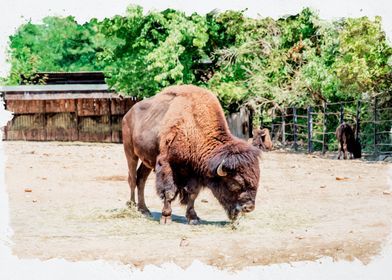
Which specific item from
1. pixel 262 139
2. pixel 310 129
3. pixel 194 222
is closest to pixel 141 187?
pixel 194 222

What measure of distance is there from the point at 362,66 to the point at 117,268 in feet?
43.4

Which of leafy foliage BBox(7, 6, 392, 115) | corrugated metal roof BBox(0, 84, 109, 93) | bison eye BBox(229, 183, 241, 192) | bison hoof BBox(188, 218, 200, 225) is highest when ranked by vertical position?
leafy foliage BBox(7, 6, 392, 115)

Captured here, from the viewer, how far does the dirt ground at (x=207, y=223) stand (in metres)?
6.88

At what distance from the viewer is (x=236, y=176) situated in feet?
27.0

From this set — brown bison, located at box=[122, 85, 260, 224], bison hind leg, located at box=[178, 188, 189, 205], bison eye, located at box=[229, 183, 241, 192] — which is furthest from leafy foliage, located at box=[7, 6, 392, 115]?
bison eye, located at box=[229, 183, 241, 192]

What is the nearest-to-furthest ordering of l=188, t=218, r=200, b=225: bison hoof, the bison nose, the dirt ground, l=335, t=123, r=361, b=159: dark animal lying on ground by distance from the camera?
the dirt ground < the bison nose < l=188, t=218, r=200, b=225: bison hoof < l=335, t=123, r=361, b=159: dark animal lying on ground

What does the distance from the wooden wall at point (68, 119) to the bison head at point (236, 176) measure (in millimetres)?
21203

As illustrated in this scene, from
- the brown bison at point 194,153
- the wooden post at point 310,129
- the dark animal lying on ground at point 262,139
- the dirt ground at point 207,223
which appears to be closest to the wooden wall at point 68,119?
the dark animal lying on ground at point 262,139

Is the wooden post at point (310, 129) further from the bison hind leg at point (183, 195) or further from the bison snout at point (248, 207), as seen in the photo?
the bison snout at point (248, 207)

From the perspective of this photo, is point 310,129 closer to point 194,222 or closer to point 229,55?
point 229,55

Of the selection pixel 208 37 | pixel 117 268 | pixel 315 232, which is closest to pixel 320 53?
pixel 208 37

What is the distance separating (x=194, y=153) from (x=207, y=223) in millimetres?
962

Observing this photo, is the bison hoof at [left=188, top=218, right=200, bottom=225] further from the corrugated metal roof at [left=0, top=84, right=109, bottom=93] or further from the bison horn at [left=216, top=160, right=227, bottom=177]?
the corrugated metal roof at [left=0, top=84, right=109, bottom=93]

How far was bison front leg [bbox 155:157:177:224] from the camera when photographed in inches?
351
